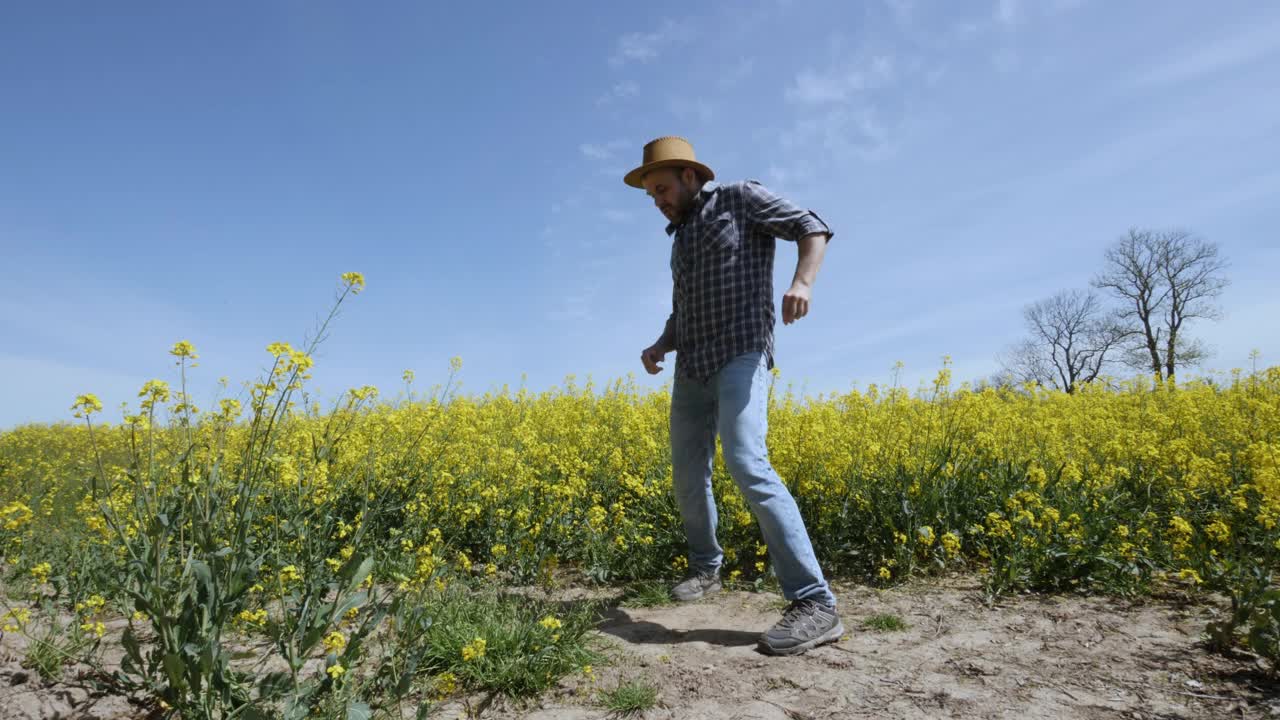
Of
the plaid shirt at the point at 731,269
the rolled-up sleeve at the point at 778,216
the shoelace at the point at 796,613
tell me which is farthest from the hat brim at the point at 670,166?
the shoelace at the point at 796,613

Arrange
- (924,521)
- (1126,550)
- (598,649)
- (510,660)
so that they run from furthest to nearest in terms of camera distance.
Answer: (924,521) → (1126,550) → (598,649) → (510,660)

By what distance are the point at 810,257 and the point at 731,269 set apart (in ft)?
1.25

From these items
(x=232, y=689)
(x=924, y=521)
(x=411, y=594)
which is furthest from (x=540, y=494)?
(x=232, y=689)

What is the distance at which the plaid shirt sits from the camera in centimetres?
299

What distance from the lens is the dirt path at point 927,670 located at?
216 cm

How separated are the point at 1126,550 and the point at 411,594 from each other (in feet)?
12.0

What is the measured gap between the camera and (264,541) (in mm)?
3098

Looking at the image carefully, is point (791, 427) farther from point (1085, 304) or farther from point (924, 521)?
point (1085, 304)

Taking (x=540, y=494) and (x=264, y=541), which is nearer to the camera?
(x=264, y=541)

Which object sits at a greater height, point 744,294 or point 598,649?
point 744,294

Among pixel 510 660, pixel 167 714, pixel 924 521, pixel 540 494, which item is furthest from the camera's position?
pixel 540 494

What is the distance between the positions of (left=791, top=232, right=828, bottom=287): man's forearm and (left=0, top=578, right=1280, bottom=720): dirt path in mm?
1555

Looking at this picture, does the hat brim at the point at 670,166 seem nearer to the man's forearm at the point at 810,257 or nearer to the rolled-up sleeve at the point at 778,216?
the rolled-up sleeve at the point at 778,216

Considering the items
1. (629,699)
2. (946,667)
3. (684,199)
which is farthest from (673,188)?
(946,667)
